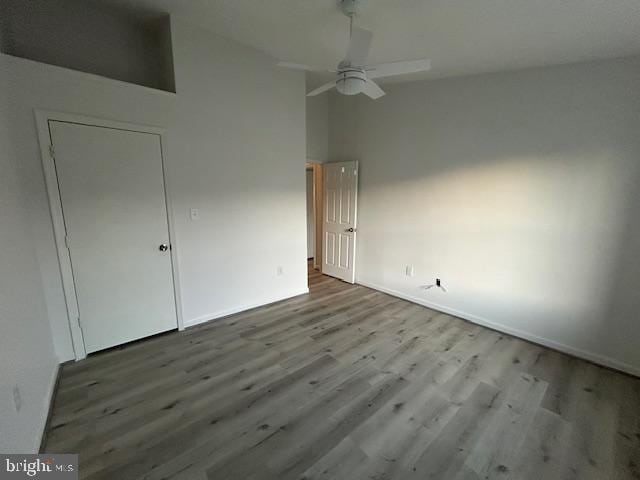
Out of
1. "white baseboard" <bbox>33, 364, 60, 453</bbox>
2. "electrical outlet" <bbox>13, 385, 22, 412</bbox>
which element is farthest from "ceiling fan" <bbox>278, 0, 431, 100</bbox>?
"white baseboard" <bbox>33, 364, 60, 453</bbox>

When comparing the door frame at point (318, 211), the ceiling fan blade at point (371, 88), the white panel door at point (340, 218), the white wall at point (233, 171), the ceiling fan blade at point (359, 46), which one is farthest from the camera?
the door frame at point (318, 211)

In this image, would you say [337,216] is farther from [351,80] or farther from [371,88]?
[351,80]

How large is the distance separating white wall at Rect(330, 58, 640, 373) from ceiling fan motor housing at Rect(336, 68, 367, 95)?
5.91 feet

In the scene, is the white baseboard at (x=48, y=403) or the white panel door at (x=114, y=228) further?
the white panel door at (x=114, y=228)

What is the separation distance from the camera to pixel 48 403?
1.91m

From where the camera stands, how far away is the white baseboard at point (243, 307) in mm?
3105

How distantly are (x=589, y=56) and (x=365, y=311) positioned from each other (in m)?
3.21

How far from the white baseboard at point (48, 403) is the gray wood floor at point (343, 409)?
5cm

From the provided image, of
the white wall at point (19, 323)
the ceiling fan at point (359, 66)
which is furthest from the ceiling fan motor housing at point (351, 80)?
the white wall at point (19, 323)

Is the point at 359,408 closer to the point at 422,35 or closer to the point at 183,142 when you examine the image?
the point at 183,142

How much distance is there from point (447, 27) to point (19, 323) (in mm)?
3610

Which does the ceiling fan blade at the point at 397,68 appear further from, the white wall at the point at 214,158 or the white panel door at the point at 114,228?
the white panel door at the point at 114,228

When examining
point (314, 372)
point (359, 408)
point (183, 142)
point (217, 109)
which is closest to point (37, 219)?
point (183, 142)

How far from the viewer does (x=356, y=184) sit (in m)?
4.28
